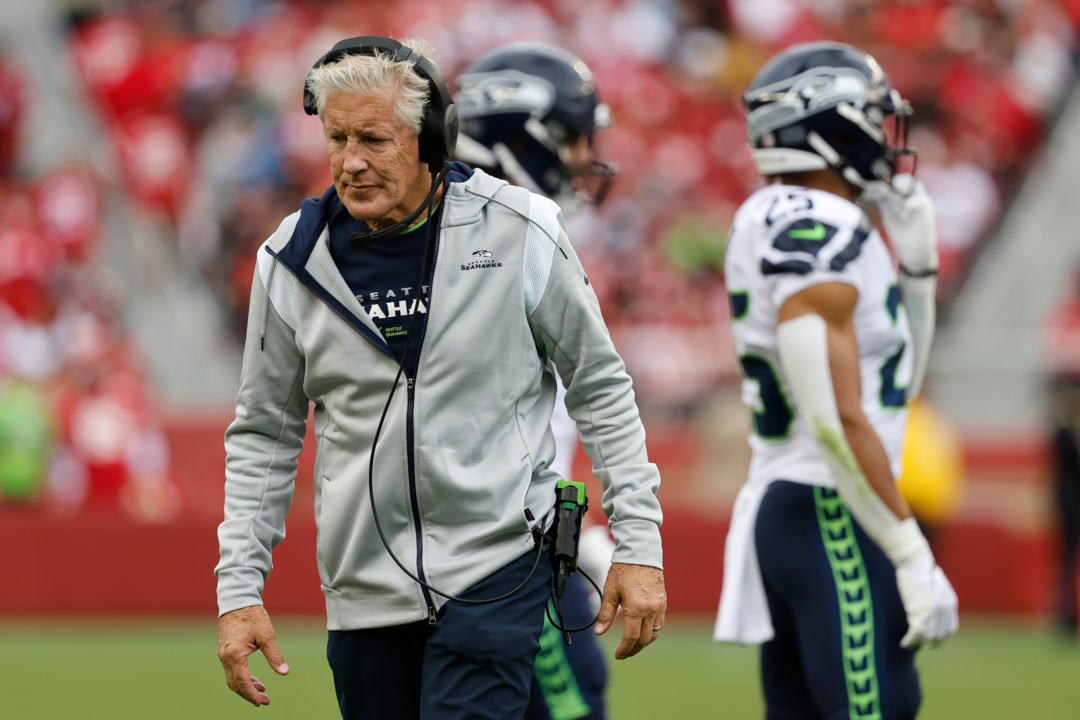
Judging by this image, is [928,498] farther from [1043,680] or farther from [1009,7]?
[1009,7]

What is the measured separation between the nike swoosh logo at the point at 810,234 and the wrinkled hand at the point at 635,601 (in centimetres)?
126

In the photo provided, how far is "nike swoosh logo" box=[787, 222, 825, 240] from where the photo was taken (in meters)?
4.26

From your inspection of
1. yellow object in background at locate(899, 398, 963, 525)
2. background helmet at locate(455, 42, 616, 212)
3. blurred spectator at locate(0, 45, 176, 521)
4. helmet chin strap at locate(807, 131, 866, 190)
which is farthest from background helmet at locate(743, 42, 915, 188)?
blurred spectator at locate(0, 45, 176, 521)

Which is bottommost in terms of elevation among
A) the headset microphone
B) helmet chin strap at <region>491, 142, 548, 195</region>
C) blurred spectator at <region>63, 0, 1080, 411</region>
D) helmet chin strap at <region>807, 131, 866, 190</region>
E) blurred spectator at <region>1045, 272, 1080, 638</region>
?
blurred spectator at <region>1045, 272, 1080, 638</region>

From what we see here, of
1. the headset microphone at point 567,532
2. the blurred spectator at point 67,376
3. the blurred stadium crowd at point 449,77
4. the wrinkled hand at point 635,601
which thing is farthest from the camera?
the blurred stadium crowd at point 449,77

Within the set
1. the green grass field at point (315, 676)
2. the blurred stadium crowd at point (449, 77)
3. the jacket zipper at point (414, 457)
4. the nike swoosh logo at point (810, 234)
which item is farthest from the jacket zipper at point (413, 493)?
the blurred stadium crowd at point (449, 77)

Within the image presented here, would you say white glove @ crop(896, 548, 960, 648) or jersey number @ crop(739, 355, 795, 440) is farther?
jersey number @ crop(739, 355, 795, 440)

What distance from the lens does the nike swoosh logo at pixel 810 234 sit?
4.26 meters

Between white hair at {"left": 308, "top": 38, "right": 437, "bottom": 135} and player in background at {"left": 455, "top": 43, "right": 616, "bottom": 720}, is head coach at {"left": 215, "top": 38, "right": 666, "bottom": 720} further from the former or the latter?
player in background at {"left": 455, "top": 43, "right": 616, "bottom": 720}

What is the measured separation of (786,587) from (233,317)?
11506 millimetres

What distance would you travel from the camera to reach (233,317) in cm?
1520

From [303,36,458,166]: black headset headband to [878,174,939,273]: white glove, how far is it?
171 cm

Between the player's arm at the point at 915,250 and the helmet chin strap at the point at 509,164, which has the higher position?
the helmet chin strap at the point at 509,164

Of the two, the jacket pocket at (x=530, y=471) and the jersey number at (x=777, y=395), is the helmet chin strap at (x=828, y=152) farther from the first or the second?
the jacket pocket at (x=530, y=471)
